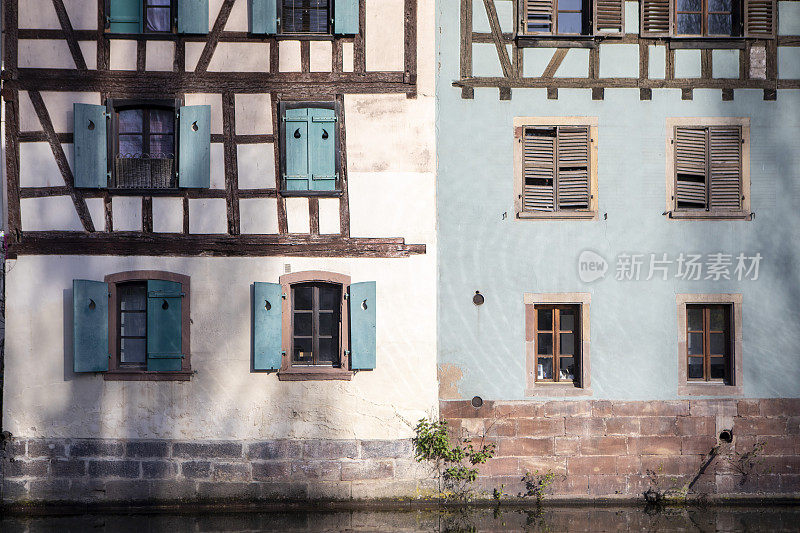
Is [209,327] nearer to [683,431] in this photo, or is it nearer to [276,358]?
[276,358]

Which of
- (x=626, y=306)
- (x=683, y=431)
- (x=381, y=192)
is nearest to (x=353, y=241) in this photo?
(x=381, y=192)

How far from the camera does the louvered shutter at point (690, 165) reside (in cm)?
1116

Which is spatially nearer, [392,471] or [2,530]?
[2,530]

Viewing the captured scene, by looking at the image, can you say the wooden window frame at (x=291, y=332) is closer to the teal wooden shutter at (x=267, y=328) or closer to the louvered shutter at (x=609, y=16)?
the teal wooden shutter at (x=267, y=328)

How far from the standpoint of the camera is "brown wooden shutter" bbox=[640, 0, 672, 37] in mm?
11016

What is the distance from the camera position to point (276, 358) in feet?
35.7

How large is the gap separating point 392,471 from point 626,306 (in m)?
4.07

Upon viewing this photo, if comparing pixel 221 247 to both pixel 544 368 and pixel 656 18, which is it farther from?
pixel 656 18

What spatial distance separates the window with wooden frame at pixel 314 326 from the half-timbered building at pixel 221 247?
0.13ft

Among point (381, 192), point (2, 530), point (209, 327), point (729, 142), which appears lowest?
point (2, 530)

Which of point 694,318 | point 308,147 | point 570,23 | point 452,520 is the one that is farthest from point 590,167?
point 452,520

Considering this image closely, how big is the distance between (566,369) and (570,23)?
5018 mm

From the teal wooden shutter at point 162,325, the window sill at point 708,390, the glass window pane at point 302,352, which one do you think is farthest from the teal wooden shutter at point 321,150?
the window sill at point 708,390

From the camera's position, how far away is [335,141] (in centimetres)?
1100
